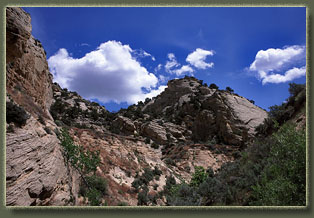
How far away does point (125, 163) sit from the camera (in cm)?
1611

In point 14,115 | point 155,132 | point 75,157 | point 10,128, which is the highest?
point 14,115

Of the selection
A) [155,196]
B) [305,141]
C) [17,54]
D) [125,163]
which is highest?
[17,54]

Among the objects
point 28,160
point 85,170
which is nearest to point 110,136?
point 85,170

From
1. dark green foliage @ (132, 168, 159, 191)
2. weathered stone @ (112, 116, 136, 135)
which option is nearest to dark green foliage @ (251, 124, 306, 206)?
dark green foliage @ (132, 168, 159, 191)

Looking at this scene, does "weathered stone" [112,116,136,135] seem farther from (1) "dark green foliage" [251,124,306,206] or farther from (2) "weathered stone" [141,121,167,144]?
(1) "dark green foliage" [251,124,306,206]

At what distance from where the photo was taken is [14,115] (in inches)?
233

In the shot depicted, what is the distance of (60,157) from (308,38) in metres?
9.86

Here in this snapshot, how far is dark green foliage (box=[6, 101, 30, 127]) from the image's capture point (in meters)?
5.71

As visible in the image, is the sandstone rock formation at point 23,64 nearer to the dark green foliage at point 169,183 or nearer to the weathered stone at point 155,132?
the dark green foliage at point 169,183

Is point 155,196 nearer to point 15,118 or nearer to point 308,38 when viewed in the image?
point 15,118

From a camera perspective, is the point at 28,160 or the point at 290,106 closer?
the point at 28,160

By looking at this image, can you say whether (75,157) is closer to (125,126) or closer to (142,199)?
(142,199)

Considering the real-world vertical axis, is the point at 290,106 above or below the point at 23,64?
below

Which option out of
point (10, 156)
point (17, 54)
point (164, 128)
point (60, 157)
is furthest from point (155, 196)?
point (164, 128)
